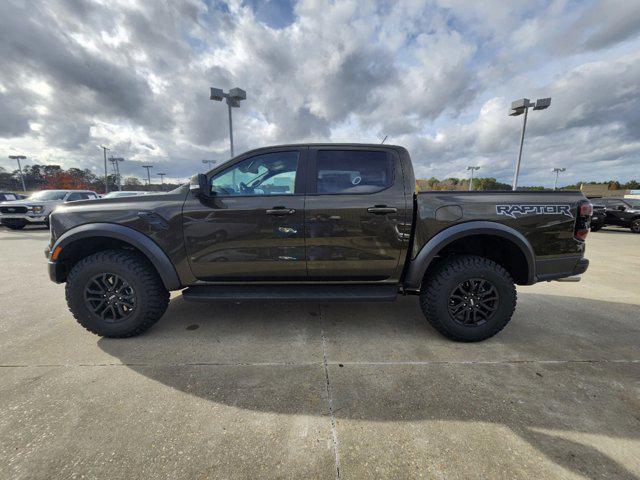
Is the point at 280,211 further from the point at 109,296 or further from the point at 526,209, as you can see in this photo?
the point at 526,209

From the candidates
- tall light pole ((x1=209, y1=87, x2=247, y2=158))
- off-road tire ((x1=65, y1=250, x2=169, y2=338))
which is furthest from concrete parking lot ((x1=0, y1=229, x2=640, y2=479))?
tall light pole ((x1=209, y1=87, x2=247, y2=158))

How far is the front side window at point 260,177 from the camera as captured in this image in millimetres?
2750

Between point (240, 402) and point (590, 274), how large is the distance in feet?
20.8

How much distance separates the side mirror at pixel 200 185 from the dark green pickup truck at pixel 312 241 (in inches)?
0.5

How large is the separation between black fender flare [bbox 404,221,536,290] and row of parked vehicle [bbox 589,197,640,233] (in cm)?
1336

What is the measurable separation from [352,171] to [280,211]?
2.73ft

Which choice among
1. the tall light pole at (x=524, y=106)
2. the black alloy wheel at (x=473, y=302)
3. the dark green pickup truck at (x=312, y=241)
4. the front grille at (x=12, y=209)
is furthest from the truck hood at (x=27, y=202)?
the tall light pole at (x=524, y=106)

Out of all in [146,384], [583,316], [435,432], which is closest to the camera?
[435,432]

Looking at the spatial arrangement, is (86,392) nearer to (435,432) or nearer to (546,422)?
(435,432)

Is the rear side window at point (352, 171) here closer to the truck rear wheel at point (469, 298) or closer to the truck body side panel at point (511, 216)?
the truck body side panel at point (511, 216)

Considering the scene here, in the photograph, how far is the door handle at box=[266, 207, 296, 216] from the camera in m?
2.61

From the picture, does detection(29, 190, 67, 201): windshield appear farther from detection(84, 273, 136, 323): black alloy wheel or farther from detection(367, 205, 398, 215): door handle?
detection(367, 205, 398, 215): door handle

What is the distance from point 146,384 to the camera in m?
2.10

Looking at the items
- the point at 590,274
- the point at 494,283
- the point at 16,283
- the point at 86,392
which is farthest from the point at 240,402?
the point at 590,274
